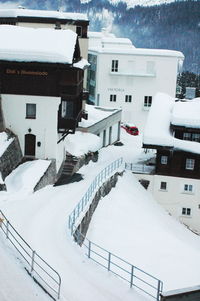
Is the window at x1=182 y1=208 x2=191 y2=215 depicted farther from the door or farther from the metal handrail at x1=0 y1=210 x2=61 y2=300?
the metal handrail at x1=0 y1=210 x2=61 y2=300

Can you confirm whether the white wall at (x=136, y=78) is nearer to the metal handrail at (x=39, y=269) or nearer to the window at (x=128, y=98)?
the window at (x=128, y=98)

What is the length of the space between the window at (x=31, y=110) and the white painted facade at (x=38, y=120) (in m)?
0.22

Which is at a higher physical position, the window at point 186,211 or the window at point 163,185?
the window at point 163,185

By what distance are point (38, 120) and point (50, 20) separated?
20171mm

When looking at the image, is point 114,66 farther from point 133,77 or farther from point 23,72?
point 23,72

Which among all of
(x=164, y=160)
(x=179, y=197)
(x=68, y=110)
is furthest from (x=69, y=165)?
(x=179, y=197)

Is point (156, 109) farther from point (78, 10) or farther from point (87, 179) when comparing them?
point (78, 10)

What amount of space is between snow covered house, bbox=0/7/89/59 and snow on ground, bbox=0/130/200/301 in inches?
668

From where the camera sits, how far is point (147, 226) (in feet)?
112

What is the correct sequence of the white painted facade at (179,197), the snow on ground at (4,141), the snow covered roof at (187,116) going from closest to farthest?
1. the snow on ground at (4,141)
2. the snow covered roof at (187,116)
3. the white painted facade at (179,197)

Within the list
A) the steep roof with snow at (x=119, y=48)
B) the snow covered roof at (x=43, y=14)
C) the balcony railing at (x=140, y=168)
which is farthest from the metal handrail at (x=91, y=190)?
the steep roof with snow at (x=119, y=48)

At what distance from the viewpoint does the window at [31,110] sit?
124 feet

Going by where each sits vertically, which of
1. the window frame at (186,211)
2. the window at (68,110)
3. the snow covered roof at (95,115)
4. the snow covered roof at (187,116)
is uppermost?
the window at (68,110)

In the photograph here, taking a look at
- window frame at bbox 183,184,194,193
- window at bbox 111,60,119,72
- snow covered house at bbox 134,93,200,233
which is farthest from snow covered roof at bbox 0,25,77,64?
window at bbox 111,60,119,72
